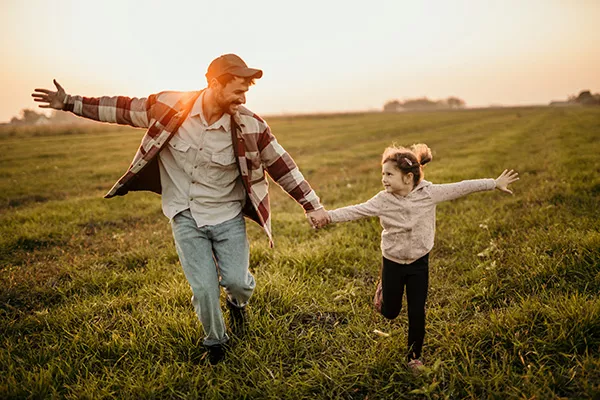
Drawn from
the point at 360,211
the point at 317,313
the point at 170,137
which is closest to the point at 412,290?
the point at 360,211

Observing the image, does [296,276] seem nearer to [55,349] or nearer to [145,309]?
[145,309]

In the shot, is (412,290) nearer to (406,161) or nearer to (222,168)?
(406,161)

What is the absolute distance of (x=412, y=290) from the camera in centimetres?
289

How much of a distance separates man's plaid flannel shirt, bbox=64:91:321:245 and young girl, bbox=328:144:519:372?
2.81 ft

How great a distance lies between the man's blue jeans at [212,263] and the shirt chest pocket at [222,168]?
36 cm

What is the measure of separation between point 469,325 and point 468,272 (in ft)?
4.34

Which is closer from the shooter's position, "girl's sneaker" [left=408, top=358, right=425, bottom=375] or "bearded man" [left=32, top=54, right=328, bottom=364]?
"girl's sneaker" [left=408, top=358, right=425, bottom=375]

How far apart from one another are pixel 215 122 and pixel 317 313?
7.35 feet

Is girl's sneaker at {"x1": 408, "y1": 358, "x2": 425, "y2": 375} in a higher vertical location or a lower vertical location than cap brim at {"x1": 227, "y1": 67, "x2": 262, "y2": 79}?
lower

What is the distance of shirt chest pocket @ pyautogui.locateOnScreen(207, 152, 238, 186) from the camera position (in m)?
3.17

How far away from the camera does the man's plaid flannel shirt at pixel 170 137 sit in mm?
3180

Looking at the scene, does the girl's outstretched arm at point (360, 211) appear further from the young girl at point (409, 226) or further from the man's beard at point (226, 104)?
the man's beard at point (226, 104)

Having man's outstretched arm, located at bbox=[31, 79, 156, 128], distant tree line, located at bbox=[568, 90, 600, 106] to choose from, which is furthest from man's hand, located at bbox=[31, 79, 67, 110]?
distant tree line, located at bbox=[568, 90, 600, 106]

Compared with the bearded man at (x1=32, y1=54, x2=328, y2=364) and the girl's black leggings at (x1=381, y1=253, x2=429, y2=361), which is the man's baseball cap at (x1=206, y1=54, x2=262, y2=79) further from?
the girl's black leggings at (x1=381, y1=253, x2=429, y2=361)
